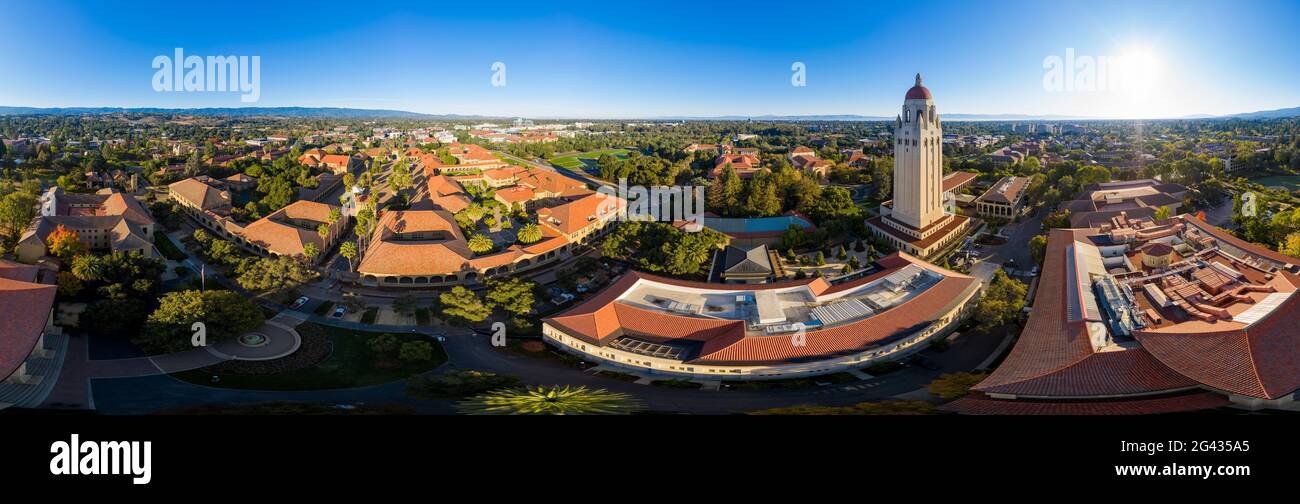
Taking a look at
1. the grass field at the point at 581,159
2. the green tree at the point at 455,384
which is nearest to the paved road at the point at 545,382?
the green tree at the point at 455,384

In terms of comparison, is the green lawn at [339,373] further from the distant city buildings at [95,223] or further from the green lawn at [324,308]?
the distant city buildings at [95,223]

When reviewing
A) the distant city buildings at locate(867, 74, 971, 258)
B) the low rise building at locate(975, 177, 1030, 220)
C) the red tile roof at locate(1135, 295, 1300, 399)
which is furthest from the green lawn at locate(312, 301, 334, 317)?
the low rise building at locate(975, 177, 1030, 220)

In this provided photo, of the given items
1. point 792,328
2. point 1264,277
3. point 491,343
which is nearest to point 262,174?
point 491,343

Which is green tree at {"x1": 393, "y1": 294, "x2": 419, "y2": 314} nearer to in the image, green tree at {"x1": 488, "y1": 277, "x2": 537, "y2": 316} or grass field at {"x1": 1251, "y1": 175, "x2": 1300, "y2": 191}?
green tree at {"x1": 488, "y1": 277, "x2": 537, "y2": 316}

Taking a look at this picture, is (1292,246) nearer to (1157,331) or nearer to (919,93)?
(1157,331)

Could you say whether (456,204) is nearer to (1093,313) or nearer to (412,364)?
(412,364)

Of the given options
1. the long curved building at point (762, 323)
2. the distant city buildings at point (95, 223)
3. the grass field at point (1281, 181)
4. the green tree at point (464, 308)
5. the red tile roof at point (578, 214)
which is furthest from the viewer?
the red tile roof at point (578, 214)
